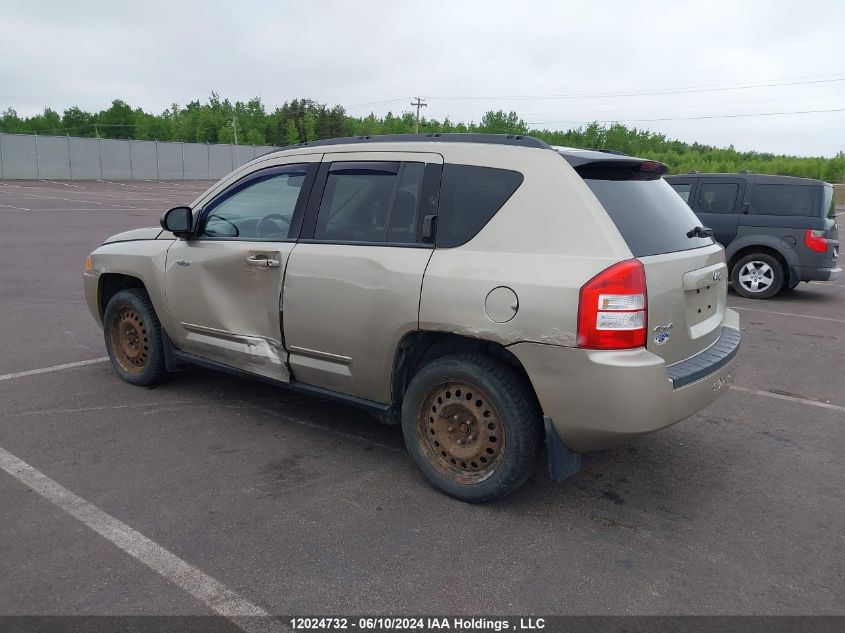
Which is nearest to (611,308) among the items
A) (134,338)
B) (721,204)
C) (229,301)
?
(229,301)

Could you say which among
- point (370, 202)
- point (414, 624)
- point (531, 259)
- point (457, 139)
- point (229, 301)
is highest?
point (457, 139)

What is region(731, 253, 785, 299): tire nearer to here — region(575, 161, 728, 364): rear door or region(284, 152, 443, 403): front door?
region(575, 161, 728, 364): rear door

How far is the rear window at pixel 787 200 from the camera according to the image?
9.91 meters

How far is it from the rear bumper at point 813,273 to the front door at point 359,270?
8.41 meters

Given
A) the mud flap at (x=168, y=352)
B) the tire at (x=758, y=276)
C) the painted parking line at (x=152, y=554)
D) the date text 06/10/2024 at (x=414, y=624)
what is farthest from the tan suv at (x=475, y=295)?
the tire at (x=758, y=276)

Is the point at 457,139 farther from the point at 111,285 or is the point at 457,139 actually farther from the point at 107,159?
the point at 107,159

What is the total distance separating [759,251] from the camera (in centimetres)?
1028

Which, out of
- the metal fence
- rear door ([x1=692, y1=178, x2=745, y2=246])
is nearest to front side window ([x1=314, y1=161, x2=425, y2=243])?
rear door ([x1=692, y1=178, x2=745, y2=246])

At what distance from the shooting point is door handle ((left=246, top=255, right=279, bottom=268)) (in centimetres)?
402

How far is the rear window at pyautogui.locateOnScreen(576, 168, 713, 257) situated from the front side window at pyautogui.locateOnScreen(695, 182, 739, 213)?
7.37m

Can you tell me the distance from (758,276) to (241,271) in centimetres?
871

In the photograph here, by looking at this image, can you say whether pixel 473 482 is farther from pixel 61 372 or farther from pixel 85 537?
pixel 61 372

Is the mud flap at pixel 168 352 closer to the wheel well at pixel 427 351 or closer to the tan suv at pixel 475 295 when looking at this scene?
the tan suv at pixel 475 295

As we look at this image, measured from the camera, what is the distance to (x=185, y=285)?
4574 millimetres
